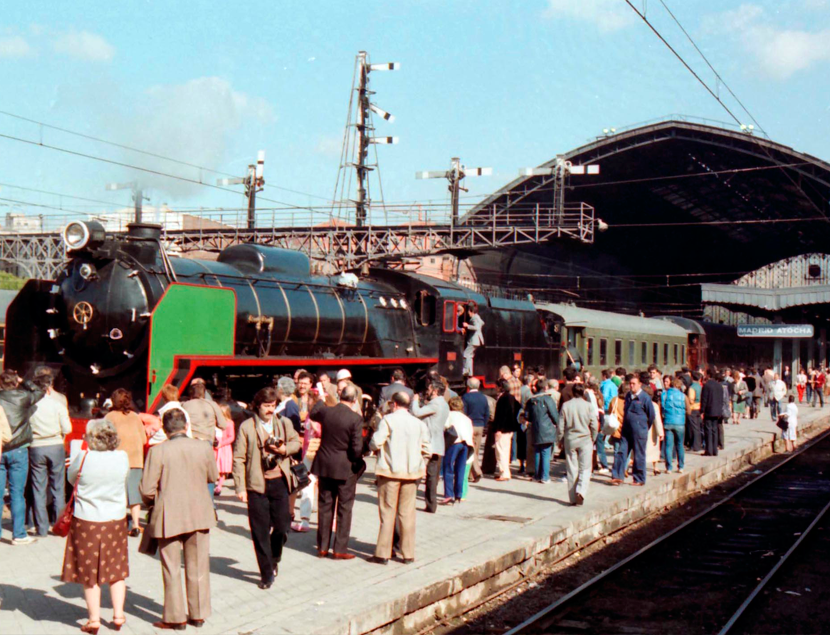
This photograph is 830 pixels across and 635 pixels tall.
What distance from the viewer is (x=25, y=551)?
28.9 feet

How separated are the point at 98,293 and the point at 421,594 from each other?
25.4 feet

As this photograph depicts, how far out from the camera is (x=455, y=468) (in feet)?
39.5

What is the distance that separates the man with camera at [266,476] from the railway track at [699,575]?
223 centimetres

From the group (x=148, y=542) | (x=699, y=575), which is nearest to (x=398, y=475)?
(x=148, y=542)

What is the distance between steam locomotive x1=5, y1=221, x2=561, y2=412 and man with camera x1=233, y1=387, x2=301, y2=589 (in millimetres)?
4738

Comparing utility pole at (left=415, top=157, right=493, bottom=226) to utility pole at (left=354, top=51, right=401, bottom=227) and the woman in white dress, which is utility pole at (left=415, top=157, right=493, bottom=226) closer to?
utility pole at (left=354, top=51, right=401, bottom=227)

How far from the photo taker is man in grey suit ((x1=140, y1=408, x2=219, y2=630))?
21.2ft

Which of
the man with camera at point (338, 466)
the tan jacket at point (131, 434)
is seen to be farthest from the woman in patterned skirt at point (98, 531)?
the tan jacket at point (131, 434)

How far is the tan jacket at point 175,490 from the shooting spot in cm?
650

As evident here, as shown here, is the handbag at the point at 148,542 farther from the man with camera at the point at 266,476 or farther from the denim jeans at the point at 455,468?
the denim jeans at the point at 455,468

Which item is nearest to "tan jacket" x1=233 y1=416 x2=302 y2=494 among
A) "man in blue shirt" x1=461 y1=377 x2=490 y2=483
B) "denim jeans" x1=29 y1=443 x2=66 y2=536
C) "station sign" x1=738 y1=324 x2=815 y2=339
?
"denim jeans" x1=29 y1=443 x2=66 y2=536

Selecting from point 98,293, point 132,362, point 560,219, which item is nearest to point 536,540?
point 132,362

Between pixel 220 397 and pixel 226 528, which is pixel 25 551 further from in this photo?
pixel 220 397

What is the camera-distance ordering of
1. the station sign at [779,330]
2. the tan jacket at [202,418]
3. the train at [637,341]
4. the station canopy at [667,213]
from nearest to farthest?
the tan jacket at [202,418] → the train at [637,341] → the station sign at [779,330] → the station canopy at [667,213]
